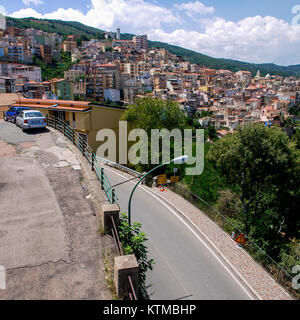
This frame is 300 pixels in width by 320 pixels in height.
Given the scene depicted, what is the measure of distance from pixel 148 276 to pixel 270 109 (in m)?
140

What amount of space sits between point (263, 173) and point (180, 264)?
7949 mm

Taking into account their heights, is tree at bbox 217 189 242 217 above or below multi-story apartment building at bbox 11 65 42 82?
below

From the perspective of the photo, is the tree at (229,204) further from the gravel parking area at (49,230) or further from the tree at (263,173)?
the gravel parking area at (49,230)

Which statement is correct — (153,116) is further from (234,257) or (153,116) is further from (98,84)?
(98,84)

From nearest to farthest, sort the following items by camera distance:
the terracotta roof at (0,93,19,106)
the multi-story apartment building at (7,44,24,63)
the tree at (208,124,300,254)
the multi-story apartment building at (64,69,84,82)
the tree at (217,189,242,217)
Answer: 1. the tree at (208,124,300,254)
2. the tree at (217,189,242,217)
3. the terracotta roof at (0,93,19,106)
4. the multi-story apartment building at (64,69,84,82)
5. the multi-story apartment building at (7,44,24,63)

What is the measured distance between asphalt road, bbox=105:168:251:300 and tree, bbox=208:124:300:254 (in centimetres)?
456

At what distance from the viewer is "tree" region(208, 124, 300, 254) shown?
15.8 metres

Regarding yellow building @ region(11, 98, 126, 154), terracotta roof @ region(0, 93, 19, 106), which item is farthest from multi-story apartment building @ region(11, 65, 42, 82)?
yellow building @ region(11, 98, 126, 154)

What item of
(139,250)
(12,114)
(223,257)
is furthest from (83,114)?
(139,250)

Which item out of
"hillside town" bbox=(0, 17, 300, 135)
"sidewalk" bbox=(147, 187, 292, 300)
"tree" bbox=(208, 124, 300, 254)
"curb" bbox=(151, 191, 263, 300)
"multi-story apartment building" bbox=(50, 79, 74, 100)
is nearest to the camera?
"curb" bbox=(151, 191, 263, 300)

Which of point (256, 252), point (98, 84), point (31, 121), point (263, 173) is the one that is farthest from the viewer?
point (98, 84)

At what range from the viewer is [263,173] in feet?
53.5

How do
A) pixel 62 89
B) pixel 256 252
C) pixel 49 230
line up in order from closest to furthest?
pixel 49 230
pixel 256 252
pixel 62 89

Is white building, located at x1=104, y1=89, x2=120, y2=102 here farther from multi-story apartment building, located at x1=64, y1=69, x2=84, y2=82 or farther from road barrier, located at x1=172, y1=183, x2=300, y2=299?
road barrier, located at x1=172, y1=183, x2=300, y2=299
